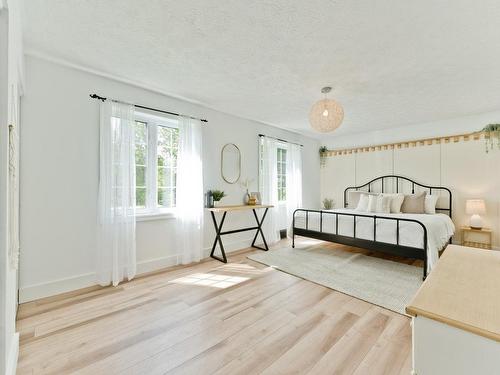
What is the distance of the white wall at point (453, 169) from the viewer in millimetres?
3855


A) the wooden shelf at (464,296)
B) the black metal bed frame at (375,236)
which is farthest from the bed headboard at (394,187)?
the wooden shelf at (464,296)

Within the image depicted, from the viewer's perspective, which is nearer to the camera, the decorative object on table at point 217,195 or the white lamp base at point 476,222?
the decorative object on table at point 217,195

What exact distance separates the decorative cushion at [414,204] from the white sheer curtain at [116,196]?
14.5 feet

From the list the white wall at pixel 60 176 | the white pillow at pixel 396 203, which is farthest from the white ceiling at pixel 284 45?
the white pillow at pixel 396 203

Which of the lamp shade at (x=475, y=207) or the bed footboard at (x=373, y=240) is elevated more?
the lamp shade at (x=475, y=207)

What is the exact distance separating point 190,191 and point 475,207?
4.43 m

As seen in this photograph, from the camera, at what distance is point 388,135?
16.4ft

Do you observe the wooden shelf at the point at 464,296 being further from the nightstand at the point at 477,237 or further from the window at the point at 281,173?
the window at the point at 281,173

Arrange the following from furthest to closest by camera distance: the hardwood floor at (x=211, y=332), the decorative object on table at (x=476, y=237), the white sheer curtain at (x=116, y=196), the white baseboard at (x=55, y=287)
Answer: the decorative object on table at (x=476, y=237)
the white sheer curtain at (x=116, y=196)
the white baseboard at (x=55, y=287)
the hardwood floor at (x=211, y=332)

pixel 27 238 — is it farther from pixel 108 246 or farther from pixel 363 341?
pixel 363 341

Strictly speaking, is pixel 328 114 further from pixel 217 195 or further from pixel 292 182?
pixel 292 182

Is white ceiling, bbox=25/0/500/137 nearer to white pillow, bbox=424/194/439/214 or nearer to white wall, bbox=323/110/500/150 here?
white wall, bbox=323/110/500/150

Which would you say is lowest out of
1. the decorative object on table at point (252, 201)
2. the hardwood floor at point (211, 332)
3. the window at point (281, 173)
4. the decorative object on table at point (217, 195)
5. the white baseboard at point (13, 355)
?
the hardwood floor at point (211, 332)

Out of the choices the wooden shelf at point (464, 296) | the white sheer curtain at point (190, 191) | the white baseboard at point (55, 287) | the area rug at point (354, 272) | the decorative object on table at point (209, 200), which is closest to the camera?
the wooden shelf at point (464, 296)
